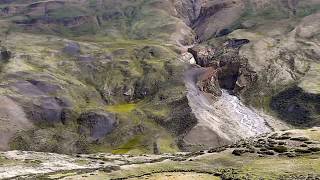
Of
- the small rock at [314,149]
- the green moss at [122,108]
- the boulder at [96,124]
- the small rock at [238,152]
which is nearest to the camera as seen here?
the small rock at [314,149]

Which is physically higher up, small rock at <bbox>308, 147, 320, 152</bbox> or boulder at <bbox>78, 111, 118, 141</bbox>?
small rock at <bbox>308, 147, 320, 152</bbox>

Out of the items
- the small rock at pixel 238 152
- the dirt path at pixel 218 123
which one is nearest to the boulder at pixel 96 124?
the dirt path at pixel 218 123

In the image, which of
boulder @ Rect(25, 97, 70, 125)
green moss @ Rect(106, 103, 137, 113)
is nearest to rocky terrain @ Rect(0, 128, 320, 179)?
boulder @ Rect(25, 97, 70, 125)

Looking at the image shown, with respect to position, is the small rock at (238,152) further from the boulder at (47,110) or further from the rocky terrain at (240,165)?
the boulder at (47,110)

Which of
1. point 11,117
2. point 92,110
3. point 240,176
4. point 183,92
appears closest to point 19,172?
point 240,176

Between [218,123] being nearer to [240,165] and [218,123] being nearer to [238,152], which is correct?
[238,152]

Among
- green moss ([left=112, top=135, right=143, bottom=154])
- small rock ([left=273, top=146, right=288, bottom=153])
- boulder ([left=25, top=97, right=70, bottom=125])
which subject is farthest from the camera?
boulder ([left=25, top=97, right=70, bottom=125])

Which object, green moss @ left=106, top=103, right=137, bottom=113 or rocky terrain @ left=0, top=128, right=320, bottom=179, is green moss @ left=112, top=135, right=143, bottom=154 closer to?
green moss @ left=106, top=103, right=137, bottom=113

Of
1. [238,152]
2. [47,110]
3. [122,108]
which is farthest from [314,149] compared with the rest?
[122,108]

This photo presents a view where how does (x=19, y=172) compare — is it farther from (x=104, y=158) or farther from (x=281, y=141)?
(x=281, y=141)
